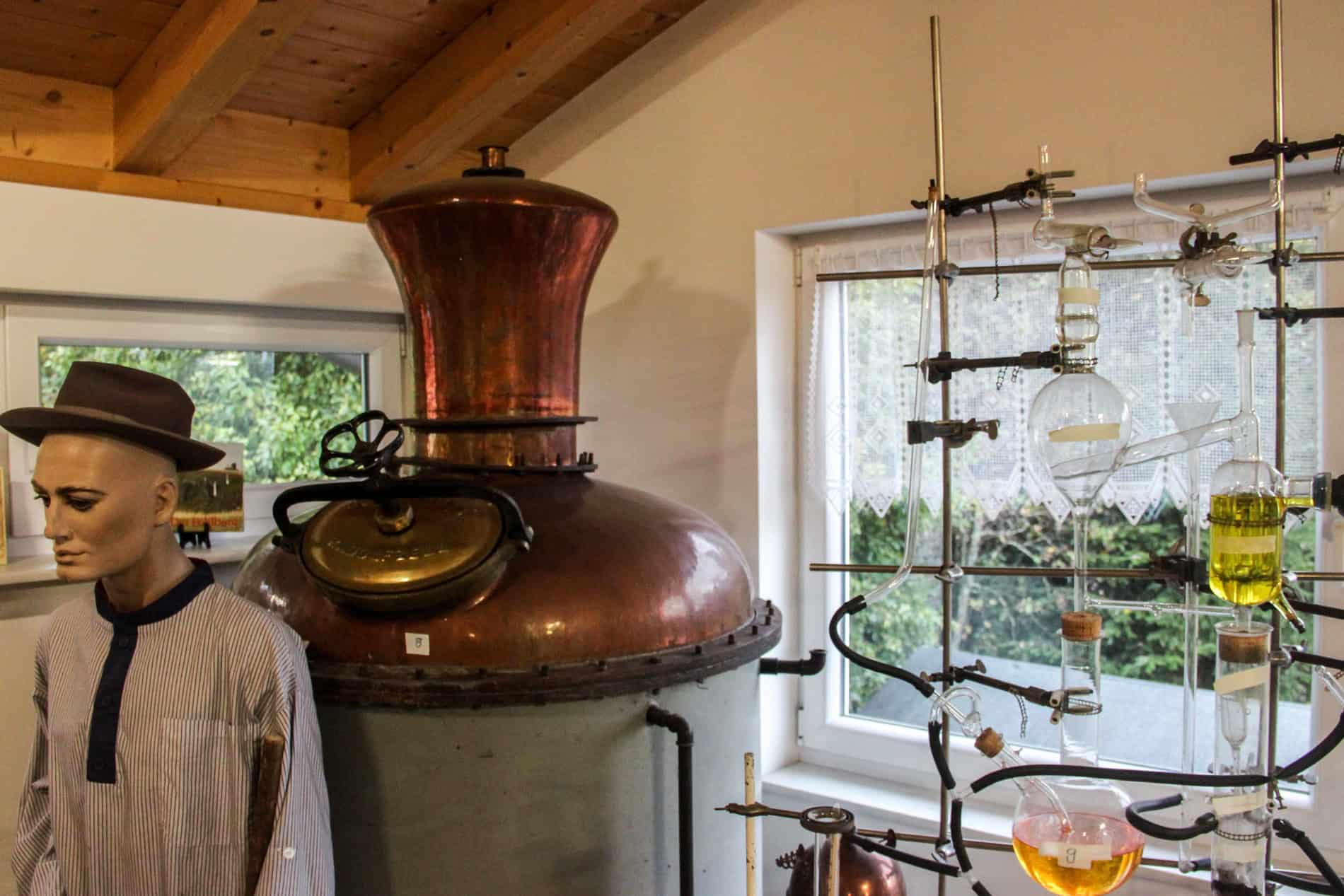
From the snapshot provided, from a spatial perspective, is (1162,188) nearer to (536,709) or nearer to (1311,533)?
(1311,533)

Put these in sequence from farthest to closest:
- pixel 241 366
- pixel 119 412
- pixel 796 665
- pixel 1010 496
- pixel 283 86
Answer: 1. pixel 241 366
2. pixel 283 86
3. pixel 1010 496
4. pixel 796 665
5. pixel 119 412

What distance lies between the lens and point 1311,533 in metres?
1.95

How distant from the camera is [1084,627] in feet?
4.60

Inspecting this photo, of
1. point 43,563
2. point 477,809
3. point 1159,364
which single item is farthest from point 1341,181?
Result: point 43,563

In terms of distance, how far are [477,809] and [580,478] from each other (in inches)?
21.9

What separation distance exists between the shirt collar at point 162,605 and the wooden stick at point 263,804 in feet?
0.71

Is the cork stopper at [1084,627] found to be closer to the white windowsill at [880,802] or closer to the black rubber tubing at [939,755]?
the black rubber tubing at [939,755]

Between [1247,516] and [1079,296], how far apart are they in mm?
343

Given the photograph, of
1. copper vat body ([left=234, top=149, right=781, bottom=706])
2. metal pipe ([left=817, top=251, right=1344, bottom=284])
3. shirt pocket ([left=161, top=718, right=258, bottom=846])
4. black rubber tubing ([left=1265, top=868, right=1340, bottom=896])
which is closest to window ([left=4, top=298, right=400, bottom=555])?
copper vat body ([left=234, top=149, right=781, bottom=706])

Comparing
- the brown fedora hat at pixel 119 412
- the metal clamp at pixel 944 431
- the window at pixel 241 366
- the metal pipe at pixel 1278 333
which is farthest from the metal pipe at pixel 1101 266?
the window at pixel 241 366

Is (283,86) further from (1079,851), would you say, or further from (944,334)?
(1079,851)

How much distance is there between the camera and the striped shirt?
54.7 inches

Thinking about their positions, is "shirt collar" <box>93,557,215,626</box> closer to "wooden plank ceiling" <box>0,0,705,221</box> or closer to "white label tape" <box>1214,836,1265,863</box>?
"wooden plank ceiling" <box>0,0,705,221</box>

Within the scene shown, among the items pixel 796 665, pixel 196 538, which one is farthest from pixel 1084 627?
pixel 196 538
